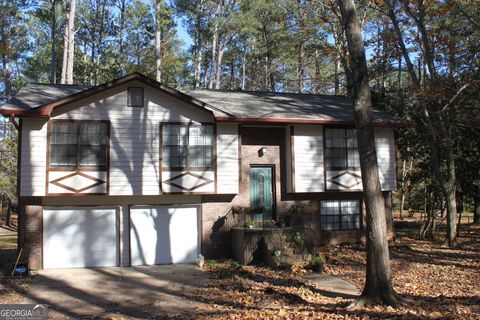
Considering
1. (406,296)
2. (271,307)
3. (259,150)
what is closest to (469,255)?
(406,296)

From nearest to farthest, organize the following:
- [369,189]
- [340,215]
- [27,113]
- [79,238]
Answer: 1. [369,189]
2. [27,113]
3. [79,238]
4. [340,215]

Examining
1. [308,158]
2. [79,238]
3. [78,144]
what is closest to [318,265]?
[308,158]

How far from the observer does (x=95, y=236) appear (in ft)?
50.6

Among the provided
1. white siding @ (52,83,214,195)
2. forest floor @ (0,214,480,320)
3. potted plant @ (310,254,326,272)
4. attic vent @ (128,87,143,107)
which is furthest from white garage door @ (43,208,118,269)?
potted plant @ (310,254,326,272)

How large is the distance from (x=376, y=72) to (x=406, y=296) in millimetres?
15865

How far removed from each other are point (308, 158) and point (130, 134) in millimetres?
6396

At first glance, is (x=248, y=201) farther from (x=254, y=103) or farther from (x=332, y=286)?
(x=332, y=286)

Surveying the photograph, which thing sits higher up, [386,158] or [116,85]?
[116,85]

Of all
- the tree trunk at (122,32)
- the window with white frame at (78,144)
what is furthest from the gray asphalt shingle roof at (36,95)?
the tree trunk at (122,32)

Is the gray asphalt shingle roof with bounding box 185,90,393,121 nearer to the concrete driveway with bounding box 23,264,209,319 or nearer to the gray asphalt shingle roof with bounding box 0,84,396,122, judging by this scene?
the gray asphalt shingle roof with bounding box 0,84,396,122

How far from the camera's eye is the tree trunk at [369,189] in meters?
9.25

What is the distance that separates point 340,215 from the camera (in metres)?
18.2

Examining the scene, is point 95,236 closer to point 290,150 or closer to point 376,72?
point 290,150

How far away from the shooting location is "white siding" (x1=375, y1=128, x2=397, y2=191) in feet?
59.8
